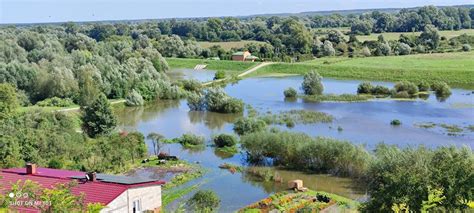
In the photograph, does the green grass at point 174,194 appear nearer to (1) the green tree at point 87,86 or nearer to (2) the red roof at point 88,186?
(2) the red roof at point 88,186

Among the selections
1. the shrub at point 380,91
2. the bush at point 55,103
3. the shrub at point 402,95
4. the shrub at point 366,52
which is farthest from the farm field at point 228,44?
the bush at point 55,103

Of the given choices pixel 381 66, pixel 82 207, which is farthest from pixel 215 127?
pixel 381 66

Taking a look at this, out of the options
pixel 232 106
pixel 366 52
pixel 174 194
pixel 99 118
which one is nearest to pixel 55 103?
pixel 99 118

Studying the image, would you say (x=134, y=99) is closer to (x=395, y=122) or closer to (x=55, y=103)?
(x=55, y=103)

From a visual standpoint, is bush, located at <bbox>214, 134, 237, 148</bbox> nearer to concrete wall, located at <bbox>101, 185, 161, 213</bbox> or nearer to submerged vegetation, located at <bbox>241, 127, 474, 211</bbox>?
submerged vegetation, located at <bbox>241, 127, 474, 211</bbox>

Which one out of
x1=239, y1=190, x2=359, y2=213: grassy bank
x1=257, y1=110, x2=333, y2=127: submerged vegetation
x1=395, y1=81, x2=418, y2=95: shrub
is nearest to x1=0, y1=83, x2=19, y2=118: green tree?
x1=257, y1=110, x2=333, y2=127: submerged vegetation
